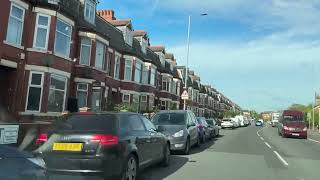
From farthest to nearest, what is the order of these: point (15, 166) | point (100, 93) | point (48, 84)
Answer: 1. point (100, 93)
2. point (48, 84)
3. point (15, 166)

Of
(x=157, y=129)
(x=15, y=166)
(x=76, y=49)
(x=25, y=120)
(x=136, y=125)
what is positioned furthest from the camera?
(x=76, y=49)

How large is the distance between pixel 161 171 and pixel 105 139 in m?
3.53

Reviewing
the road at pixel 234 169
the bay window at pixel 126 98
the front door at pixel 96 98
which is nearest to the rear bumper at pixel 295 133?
the bay window at pixel 126 98

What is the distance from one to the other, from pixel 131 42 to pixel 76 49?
13394 millimetres

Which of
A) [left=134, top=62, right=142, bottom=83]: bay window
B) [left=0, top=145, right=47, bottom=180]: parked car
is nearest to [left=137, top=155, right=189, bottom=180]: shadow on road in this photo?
[left=0, top=145, right=47, bottom=180]: parked car

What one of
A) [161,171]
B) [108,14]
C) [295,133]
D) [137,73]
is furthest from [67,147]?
[108,14]

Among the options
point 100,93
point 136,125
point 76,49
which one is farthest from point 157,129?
point 100,93

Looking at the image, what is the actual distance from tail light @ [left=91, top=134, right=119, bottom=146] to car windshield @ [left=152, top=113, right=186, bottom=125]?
8060mm

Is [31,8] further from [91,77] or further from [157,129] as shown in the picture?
[157,129]

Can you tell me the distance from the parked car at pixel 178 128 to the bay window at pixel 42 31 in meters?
7.83

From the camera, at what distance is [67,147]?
28.0 feet

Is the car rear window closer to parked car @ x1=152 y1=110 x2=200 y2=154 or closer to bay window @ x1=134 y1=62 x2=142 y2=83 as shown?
parked car @ x1=152 y1=110 x2=200 y2=154

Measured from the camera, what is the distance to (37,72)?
21.0 m

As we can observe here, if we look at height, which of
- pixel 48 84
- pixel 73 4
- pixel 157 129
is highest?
pixel 73 4
